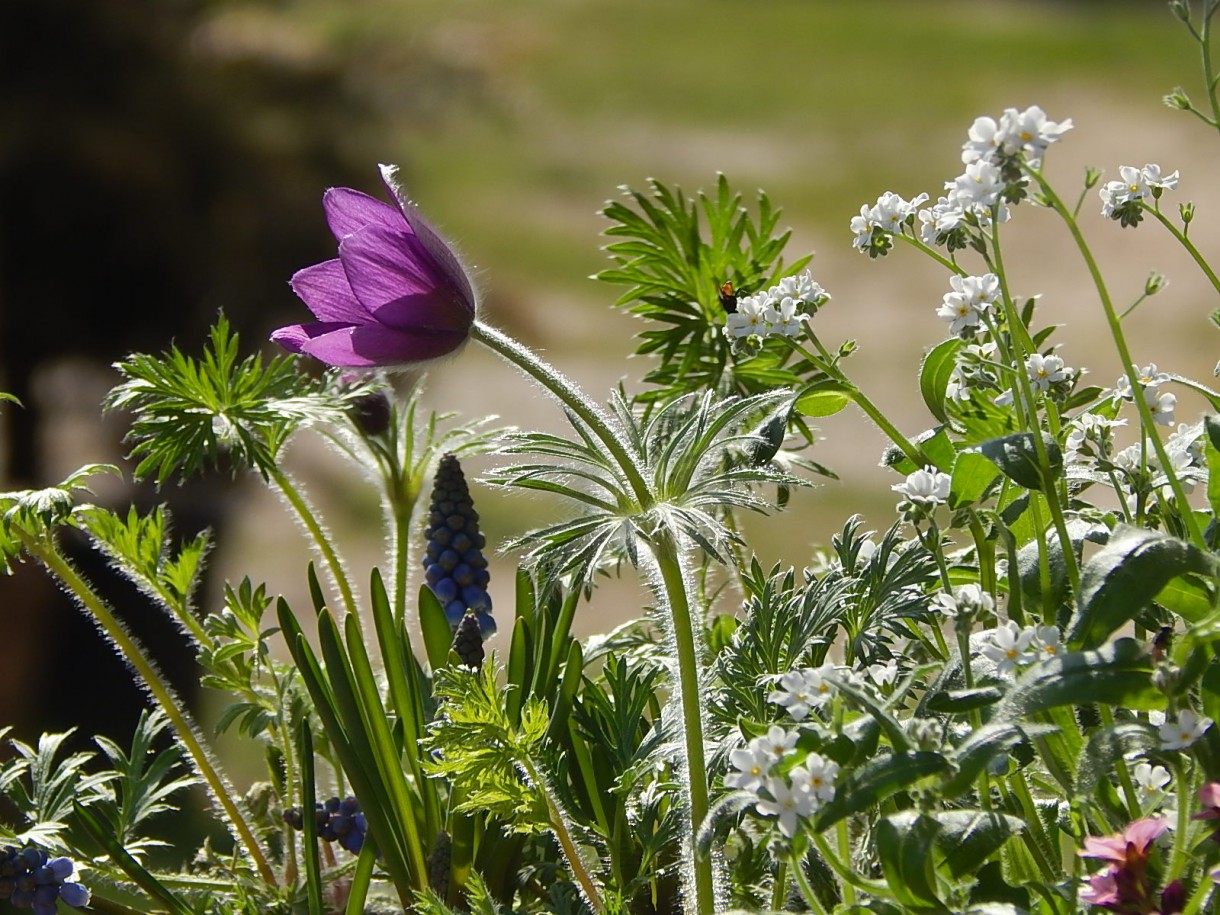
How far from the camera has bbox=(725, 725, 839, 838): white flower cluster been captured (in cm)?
48

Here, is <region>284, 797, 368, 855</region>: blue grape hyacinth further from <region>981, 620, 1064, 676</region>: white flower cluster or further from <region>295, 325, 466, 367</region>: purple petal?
<region>981, 620, 1064, 676</region>: white flower cluster

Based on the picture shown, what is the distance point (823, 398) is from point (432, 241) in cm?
21

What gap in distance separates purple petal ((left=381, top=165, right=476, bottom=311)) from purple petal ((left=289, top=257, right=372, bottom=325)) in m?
0.04

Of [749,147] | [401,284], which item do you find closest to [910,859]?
[401,284]

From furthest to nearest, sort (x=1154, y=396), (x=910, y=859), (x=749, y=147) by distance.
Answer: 1. (x=749, y=147)
2. (x=1154, y=396)
3. (x=910, y=859)

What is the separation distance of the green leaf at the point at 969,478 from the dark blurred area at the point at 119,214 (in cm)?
265

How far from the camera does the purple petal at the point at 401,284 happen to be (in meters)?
0.65

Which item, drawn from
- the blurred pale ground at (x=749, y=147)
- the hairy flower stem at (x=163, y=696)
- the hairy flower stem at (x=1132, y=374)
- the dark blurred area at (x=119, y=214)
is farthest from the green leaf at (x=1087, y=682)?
the dark blurred area at (x=119, y=214)

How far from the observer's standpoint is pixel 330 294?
0.66 m

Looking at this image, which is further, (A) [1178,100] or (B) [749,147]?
(B) [749,147]

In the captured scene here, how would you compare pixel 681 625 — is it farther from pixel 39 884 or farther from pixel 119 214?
pixel 119 214

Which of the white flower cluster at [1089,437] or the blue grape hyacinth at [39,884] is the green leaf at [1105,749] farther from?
the blue grape hyacinth at [39,884]

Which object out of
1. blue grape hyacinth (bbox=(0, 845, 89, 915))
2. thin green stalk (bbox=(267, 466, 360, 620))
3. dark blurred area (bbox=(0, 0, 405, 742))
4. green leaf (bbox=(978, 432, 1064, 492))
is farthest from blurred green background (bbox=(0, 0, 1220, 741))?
blue grape hyacinth (bbox=(0, 845, 89, 915))

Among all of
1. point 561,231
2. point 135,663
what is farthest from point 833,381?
point 561,231
